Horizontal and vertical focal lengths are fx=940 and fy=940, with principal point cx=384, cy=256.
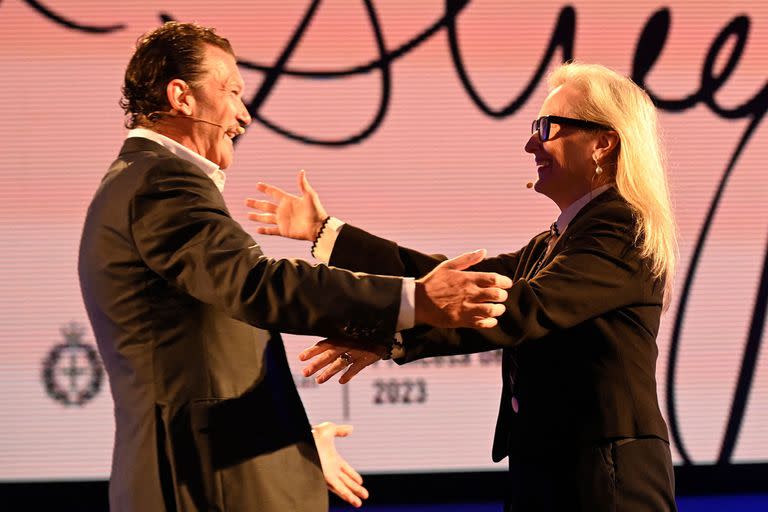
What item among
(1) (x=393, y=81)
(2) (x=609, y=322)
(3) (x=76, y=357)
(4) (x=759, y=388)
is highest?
(1) (x=393, y=81)

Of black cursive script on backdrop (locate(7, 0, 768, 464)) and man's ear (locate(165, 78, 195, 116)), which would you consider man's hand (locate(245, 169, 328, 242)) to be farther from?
black cursive script on backdrop (locate(7, 0, 768, 464))

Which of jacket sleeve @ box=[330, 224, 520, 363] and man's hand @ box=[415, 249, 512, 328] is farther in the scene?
jacket sleeve @ box=[330, 224, 520, 363]

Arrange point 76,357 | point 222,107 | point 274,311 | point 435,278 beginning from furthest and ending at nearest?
point 76,357, point 222,107, point 435,278, point 274,311

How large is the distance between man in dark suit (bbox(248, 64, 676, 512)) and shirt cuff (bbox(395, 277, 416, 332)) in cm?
11

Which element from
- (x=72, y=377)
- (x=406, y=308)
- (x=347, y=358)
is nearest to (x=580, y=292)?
(x=406, y=308)

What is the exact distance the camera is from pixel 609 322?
185 centimetres

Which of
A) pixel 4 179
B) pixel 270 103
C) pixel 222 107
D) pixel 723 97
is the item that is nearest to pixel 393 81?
pixel 270 103

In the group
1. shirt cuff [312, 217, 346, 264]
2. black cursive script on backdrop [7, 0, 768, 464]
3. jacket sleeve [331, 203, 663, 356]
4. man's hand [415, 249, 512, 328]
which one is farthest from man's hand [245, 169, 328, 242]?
black cursive script on backdrop [7, 0, 768, 464]

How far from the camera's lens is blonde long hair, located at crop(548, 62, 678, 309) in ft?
6.18

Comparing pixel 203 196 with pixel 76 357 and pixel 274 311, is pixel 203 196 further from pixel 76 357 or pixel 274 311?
pixel 76 357

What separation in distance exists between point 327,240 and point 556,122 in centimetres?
58

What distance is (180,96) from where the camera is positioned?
178 cm

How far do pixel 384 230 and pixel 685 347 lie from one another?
46.9 inches

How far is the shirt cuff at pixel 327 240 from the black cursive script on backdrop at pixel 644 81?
129 centimetres
